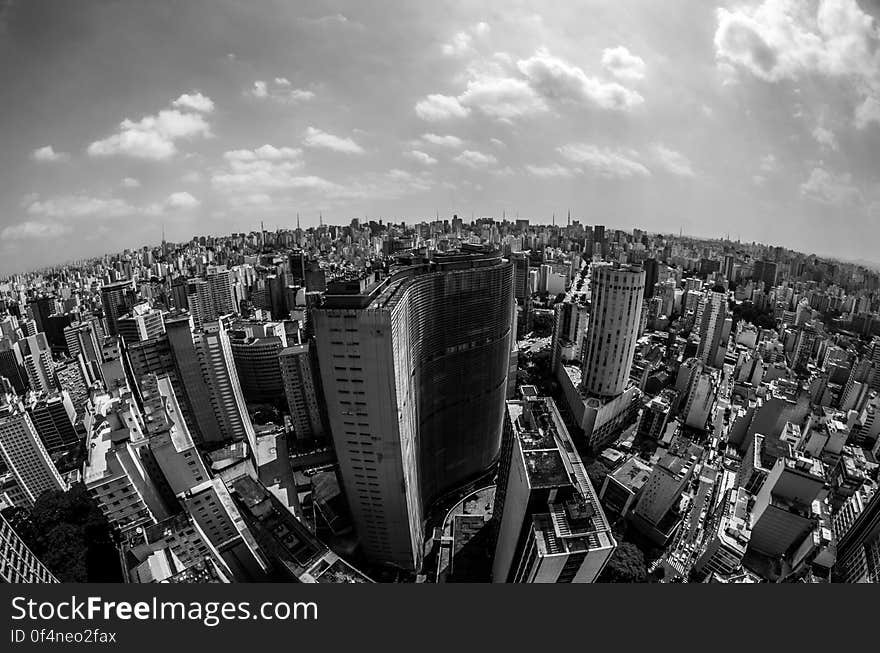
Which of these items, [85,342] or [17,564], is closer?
[17,564]

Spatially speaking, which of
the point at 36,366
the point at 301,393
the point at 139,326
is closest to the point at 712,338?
the point at 301,393

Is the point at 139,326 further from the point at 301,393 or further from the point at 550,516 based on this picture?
the point at 550,516

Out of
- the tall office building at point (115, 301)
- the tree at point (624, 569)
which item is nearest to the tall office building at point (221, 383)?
the tree at point (624, 569)

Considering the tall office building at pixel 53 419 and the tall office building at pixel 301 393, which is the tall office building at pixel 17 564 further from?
the tall office building at pixel 53 419

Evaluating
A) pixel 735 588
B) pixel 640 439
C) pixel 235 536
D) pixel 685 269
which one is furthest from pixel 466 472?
pixel 685 269

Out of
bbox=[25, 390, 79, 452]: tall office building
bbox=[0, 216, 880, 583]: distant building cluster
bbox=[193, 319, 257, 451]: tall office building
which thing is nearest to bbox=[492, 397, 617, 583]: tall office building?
bbox=[0, 216, 880, 583]: distant building cluster

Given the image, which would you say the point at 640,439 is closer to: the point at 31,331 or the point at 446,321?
the point at 446,321

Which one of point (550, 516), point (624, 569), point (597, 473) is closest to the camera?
point (550, 516)
